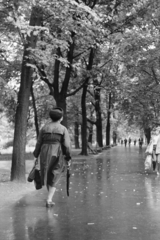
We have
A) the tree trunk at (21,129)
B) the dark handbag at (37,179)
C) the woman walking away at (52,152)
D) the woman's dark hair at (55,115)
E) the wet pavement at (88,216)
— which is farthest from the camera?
the tree trunk at (21,129)

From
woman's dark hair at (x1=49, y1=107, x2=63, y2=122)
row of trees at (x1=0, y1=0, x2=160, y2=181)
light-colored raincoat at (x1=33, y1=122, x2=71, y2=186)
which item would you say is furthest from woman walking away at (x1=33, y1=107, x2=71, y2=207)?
row of trees at (x1=0, y1=0, x2=160, y2=181)

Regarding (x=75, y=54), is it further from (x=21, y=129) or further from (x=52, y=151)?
(x=52, y=151)

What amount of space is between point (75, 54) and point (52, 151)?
17961 millimetres

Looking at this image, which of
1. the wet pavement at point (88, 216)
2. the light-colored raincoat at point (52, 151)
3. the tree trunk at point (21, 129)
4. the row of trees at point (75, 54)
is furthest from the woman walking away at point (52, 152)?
the tree trunk at point (21, 129)

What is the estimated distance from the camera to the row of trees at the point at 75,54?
1039 cm

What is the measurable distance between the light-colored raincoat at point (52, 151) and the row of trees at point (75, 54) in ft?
7.96

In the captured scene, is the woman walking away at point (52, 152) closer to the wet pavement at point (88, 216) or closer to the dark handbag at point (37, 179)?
the dark handbag at point (37, 179)

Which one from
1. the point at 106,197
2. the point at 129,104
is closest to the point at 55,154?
the point at 106,197

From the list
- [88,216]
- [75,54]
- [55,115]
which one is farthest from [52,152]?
[75,54]

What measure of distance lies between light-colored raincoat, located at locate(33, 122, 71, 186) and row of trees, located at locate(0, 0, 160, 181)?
7.96 ft

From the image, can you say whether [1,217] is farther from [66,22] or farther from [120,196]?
[66,22]

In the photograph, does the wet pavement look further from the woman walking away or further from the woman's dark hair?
the woman's dark hair

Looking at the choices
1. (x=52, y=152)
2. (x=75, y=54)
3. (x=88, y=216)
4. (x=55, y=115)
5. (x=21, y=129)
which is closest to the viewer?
(x=88, y=216)

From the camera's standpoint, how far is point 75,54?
24.6m
